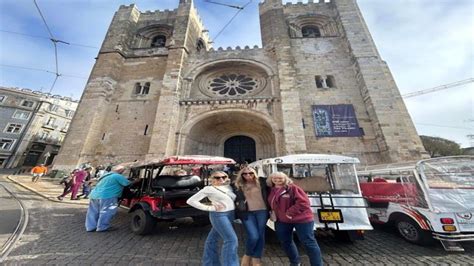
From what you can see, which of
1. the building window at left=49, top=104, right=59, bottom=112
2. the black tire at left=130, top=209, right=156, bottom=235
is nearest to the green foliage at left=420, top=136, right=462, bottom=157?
the black tire at left=130, top=209, right=156, bottom=235

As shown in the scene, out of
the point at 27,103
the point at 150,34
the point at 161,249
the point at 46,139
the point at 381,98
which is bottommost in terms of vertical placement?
the point at 161,249

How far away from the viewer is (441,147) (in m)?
22.0

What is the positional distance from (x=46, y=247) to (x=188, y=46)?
1523 centimetres

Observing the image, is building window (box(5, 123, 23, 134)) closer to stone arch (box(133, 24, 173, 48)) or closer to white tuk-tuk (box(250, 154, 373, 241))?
stone arch (box(133, 24, 173, 48))

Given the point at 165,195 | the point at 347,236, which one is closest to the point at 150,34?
the point at 165,195

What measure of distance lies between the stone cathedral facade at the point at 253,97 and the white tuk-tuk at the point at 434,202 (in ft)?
19.0

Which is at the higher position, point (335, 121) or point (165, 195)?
point (335, 121)

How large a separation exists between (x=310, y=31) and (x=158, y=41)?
1386cm

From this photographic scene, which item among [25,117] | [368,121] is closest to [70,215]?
[368,121]

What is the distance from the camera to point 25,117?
81.8 ft

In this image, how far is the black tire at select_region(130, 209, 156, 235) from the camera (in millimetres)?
3678

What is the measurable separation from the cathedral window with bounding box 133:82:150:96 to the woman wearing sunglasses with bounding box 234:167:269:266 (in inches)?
525

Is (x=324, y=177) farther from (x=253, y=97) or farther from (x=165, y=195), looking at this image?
(x=253, y=97)

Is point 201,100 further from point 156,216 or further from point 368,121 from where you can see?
point 368,121
